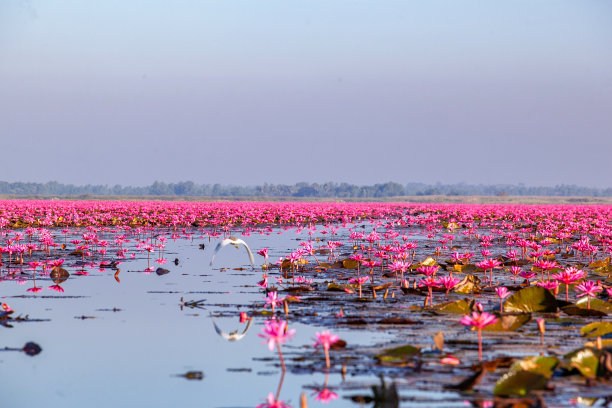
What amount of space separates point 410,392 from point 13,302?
539 centimetres

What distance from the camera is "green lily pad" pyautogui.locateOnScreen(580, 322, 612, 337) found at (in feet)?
18.7

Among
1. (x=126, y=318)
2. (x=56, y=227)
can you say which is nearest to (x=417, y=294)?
(x=126, y=318)

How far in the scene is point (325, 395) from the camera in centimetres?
406

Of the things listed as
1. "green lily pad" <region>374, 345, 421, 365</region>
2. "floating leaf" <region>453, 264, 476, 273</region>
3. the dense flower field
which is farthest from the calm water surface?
"floating leaf" <region>453, 264, 476, 273</region>

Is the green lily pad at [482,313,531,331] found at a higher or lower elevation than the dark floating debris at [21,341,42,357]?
higher

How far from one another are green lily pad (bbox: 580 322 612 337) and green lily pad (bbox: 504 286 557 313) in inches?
38.6

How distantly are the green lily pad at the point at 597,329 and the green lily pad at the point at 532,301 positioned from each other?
0.98 meters

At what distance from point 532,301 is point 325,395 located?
11.6ft

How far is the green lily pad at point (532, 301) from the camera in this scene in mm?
6797

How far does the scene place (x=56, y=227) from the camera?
2578 cm

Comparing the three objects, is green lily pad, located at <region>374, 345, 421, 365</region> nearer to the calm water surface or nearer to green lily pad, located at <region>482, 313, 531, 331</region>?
the calm water surface

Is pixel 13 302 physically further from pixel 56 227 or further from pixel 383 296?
pixel 56 227

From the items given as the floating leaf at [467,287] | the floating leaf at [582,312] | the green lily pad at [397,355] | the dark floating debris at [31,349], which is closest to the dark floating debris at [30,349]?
the dark floating debris at [31,349]

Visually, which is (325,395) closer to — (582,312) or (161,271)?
(582,312)
